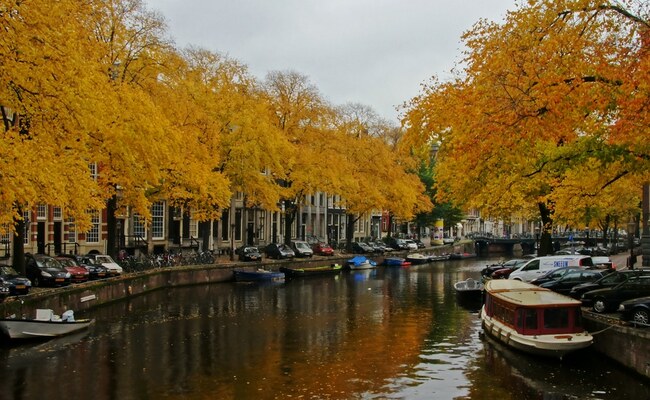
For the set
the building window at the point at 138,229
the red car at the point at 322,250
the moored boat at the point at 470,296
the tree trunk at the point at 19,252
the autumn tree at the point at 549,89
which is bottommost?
the moored boat at the point at 470,296

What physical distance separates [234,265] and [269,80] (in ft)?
63.8

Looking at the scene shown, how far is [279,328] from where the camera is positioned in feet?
100

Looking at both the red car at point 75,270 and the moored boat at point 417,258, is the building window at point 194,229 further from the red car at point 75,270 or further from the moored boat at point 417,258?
the moored boat at point 417,258

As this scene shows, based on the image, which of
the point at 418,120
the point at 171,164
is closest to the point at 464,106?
the point at 418,120

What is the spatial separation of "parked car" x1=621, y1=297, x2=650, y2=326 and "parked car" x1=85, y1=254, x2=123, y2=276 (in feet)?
96.3

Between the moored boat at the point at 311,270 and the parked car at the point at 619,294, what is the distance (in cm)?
3327

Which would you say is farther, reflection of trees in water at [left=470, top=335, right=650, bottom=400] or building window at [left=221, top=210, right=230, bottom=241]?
building window at [left=221, top=210, right=230, bottom=241]

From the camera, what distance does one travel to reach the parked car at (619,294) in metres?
26.5

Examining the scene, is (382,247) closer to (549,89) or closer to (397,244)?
(397,244)

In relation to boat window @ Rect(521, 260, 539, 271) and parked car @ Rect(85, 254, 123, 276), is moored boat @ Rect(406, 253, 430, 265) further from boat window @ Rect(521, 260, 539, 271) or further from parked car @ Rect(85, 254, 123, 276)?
parked car @ Rect(85, 254, 123, 276)

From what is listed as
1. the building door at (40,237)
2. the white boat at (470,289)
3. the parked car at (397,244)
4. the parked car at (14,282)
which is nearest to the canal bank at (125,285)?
the parked car at (14,282)

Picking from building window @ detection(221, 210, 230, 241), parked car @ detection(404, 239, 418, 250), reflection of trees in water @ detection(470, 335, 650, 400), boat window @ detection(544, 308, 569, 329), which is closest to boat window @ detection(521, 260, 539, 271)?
reflection of trees in water @ detection(470, 335, 650, 400)

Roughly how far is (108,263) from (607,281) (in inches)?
1142

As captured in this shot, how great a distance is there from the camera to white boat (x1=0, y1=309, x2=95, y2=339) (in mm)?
24797
